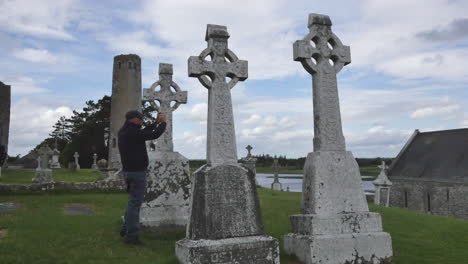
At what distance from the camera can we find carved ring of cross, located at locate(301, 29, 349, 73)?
719 cm

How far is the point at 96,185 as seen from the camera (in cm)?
1731

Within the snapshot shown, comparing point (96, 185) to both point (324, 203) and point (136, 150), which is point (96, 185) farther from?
point (324, 203)

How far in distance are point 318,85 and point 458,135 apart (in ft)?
122

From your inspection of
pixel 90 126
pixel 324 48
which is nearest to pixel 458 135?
pixel 324 48

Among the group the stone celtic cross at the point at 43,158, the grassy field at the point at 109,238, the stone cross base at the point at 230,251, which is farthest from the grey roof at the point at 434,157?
the stone cross base at the point at 230,251

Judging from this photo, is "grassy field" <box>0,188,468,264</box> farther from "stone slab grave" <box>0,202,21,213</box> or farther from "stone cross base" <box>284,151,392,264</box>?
"stone cross base" <box>284,151,392,264</box>

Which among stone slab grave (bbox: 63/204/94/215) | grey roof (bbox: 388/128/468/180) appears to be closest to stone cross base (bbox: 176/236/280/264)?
stone slab grave (bbox: 63/204/94/215)

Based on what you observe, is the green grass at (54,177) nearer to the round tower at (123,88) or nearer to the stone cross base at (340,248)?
the round tower at (123,88)

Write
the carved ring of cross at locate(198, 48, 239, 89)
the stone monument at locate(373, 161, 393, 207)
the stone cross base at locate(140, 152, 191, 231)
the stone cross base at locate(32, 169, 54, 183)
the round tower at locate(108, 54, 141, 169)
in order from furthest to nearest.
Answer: the round tower at locate(108, 54, 141, 169) < the stone monument at locate(373, 161, 393, 207) < the stone cross base at locate(32, 169, 54, 183) < the stone cross base at locate(140, 152, 191, 231) < the carved ring of cross at locate(198, 48, 239, 89)

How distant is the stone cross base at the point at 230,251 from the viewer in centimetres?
535

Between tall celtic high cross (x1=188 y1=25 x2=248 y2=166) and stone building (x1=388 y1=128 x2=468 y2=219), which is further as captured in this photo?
stone building (x1=388 y1=128 x2=468 y2=219)

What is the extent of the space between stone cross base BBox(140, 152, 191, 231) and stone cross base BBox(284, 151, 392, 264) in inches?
106

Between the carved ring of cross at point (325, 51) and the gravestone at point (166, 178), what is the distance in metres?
3.36

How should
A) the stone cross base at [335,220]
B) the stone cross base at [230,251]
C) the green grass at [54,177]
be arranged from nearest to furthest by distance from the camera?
the stone cross base at [230,251] < the stone cross base at [335,220] < the green grass at [54,177]
